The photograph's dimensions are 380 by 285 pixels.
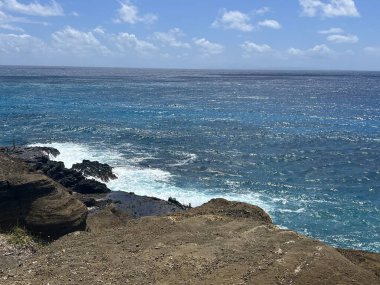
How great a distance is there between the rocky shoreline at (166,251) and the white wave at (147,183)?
15.1 metres

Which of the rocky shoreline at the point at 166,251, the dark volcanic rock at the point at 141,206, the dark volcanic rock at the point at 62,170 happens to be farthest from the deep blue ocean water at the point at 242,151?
the rocky shoreline at the point at 166,251

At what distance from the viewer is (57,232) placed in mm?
21094

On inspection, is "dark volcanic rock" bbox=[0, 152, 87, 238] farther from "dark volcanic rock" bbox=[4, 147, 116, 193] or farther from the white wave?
the white wave

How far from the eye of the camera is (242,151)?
55.9 metres

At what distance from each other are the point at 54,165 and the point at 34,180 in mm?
21480

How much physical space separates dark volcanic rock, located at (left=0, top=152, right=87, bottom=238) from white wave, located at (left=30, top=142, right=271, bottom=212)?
1634 cm

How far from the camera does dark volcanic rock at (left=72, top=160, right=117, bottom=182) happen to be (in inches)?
1690

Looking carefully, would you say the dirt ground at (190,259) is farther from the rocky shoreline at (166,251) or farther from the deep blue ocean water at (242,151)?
the deep blue ocean water at (242,151)

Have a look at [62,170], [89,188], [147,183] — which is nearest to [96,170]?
[62,170]

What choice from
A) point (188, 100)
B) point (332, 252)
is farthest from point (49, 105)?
point (332, 252)

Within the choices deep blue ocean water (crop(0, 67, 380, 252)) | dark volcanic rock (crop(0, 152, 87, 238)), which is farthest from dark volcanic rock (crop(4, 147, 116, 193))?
dark volcanic rock (crop(0, 152, 87, 238))

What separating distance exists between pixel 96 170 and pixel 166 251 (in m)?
28.3

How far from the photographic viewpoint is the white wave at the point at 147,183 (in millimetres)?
38419

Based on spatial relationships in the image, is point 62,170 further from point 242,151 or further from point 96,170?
point 242,151
